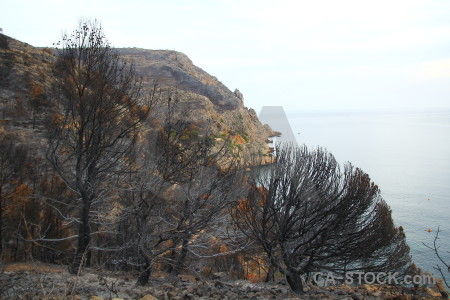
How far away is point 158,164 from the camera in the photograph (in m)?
11.8

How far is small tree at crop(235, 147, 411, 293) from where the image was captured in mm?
10109

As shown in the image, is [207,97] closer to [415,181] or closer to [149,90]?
[149,90]

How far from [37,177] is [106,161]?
12.5 metres

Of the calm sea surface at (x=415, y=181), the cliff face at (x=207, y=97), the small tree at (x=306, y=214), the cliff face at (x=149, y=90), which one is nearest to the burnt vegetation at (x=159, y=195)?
the small tree at (x=306, y=214)

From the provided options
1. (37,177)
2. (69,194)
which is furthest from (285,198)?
(37,177)

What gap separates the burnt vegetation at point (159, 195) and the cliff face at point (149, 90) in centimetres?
216

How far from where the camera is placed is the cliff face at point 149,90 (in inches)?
1154

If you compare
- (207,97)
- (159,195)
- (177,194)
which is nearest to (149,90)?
(207,97)

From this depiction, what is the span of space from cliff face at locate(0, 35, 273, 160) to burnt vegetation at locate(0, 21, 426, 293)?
216cm

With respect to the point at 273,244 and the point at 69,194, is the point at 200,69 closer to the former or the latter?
the point at 69,194

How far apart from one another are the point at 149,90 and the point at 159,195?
108 ft

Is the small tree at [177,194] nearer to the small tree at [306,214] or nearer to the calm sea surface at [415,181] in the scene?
the small tree at [306,214]

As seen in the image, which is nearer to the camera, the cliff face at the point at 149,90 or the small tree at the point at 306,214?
the small tree at the point at 306,214

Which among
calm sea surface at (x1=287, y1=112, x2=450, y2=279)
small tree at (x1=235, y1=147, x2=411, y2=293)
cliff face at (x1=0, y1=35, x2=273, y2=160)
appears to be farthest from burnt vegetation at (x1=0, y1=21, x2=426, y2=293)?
calm sea surface at (x1=287, y1=112, x2=450, y2=279)
